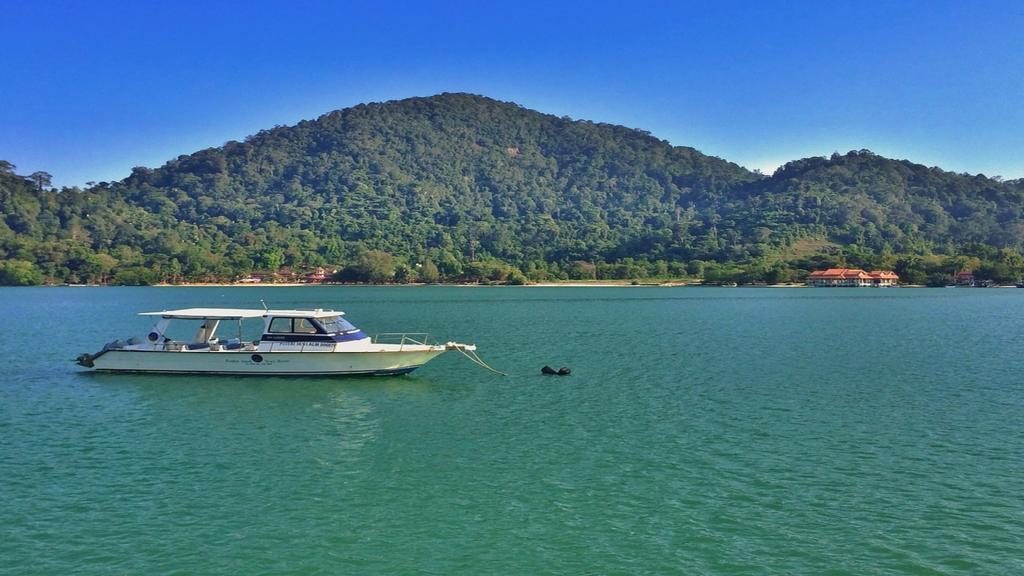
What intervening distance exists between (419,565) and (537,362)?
3270cm

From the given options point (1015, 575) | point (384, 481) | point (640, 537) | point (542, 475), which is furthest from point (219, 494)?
point (1015, 575)

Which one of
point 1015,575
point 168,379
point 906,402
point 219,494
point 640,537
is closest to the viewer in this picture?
point 1015,575

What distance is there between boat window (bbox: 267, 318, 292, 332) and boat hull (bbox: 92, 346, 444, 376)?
1.48 meters

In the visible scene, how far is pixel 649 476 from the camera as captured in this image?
23.0m

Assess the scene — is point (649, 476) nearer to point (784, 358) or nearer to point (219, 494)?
point (219, 494)

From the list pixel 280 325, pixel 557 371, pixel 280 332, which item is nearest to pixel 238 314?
pixel 280 325

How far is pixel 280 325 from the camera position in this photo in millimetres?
41844

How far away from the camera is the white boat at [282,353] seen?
134 feet

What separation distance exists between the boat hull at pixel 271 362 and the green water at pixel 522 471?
0.78 meters

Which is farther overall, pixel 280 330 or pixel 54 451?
pixel 280 330

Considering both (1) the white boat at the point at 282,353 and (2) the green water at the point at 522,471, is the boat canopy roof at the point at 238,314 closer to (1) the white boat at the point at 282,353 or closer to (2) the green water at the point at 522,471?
(1) the white boat at the point at 282,353

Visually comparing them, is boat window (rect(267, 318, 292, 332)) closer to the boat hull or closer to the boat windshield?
the boat hull

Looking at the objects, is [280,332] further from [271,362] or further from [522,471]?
[522,471]

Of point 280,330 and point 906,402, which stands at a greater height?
point 280,330
